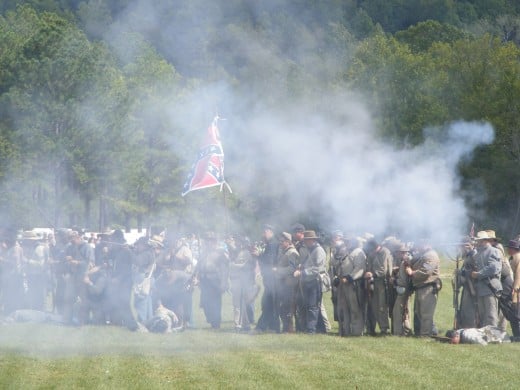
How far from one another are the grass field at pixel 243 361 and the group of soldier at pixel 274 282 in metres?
1.13

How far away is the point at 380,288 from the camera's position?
2280 centimetres

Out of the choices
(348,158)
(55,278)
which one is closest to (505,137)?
(348,158)

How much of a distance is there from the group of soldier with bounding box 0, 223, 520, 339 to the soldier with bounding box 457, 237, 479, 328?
21mm

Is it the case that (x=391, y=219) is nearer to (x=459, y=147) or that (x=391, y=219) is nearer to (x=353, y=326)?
(x=353, y=326)

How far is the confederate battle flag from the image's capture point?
26.6 meters

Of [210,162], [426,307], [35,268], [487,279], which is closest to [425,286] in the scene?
[426,307]

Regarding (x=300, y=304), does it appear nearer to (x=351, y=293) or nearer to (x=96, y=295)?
(x=351, y=293)

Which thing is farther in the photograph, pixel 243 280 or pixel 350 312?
pixel 243 280

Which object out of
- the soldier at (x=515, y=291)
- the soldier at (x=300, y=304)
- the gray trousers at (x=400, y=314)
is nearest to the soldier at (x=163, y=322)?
the soldier at (x=300, y=304)

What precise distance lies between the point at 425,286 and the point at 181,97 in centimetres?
1029

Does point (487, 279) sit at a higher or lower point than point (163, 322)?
higher

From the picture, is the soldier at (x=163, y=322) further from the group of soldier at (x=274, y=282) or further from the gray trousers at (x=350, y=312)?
the gray trousers at (x=350, y=312)

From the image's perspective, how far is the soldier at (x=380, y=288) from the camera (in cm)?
2273

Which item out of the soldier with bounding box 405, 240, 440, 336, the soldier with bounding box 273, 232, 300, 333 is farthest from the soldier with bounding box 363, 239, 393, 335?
the soldier with bounding box 273, 232, 300, 333
